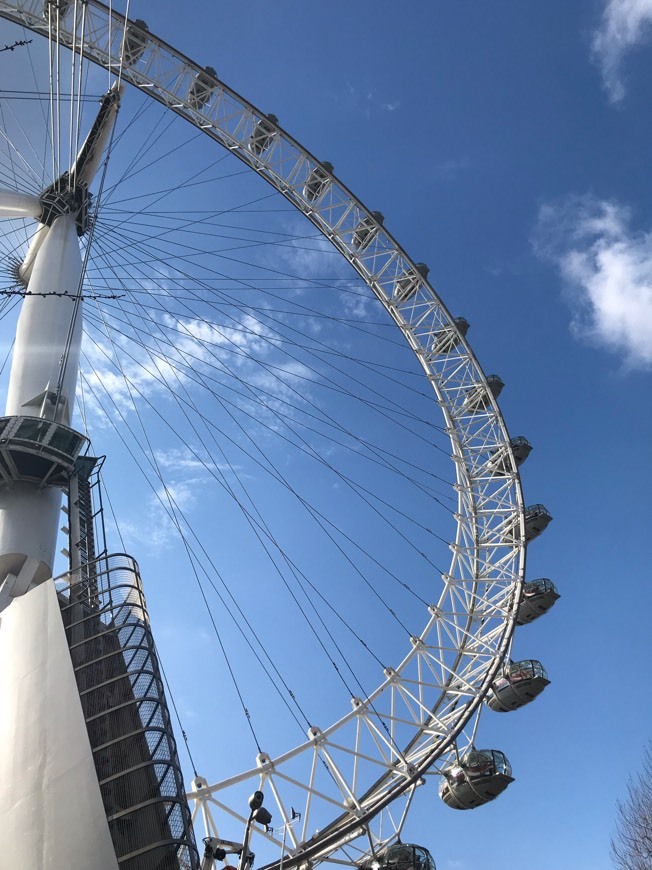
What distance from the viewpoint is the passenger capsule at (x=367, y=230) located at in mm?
34688

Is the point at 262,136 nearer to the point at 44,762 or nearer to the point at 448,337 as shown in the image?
the point at 448,337

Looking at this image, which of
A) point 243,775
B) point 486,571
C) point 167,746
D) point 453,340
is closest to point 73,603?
point 167,746

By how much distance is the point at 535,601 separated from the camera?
97.5 ft

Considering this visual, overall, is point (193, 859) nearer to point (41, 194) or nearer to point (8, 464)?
point (8, 464)

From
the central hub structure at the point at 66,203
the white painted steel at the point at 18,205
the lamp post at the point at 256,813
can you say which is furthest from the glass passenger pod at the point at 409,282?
the lamp post at the point at 256,813

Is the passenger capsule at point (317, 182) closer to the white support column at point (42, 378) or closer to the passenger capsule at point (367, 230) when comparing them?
the passenger capsule at point (367, 230)

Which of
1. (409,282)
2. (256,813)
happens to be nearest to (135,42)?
(409,282)

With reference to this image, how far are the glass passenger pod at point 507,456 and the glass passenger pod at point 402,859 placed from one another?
16.3 metres

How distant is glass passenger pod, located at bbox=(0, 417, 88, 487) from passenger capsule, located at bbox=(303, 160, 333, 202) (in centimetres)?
1762

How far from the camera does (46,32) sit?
32.1 meters

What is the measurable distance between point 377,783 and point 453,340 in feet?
64.1

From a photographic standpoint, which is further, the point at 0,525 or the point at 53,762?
the point at 0,525

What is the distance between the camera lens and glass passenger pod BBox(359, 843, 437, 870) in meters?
21.7

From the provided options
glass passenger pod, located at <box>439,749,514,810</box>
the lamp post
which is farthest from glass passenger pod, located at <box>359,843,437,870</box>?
the lamp post
